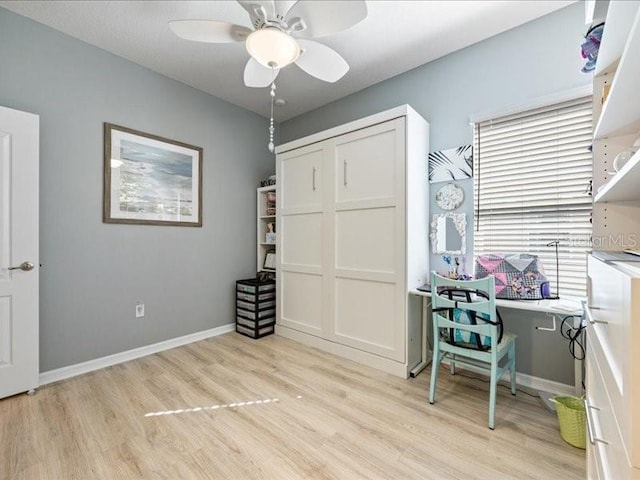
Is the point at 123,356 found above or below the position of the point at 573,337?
below

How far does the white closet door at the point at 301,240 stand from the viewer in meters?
2.88

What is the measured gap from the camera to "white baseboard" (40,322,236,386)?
7.36 feet

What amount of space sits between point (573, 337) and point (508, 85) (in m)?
1.86

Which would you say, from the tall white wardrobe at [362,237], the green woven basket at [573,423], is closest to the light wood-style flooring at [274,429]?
the green woven basket at [573,423]

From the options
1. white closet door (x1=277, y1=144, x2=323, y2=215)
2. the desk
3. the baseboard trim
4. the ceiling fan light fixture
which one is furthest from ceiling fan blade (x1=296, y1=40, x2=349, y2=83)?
the baseboard trim

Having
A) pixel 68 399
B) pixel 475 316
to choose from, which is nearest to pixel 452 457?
pixel 475 316

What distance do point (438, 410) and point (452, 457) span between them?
0.39 meters

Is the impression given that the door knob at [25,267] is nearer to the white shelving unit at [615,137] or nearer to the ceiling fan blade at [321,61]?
the ceiling fan blade at [321,61]

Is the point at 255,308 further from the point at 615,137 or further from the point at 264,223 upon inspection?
the point at 615,137

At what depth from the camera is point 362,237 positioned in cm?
254

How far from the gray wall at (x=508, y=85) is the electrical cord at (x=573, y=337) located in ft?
0.16

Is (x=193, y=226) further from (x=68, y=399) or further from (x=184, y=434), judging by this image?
(x=184, y=434)

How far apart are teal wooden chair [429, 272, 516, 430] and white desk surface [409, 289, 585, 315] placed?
0.14 m

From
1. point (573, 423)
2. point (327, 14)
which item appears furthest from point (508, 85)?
point (573, 423)
